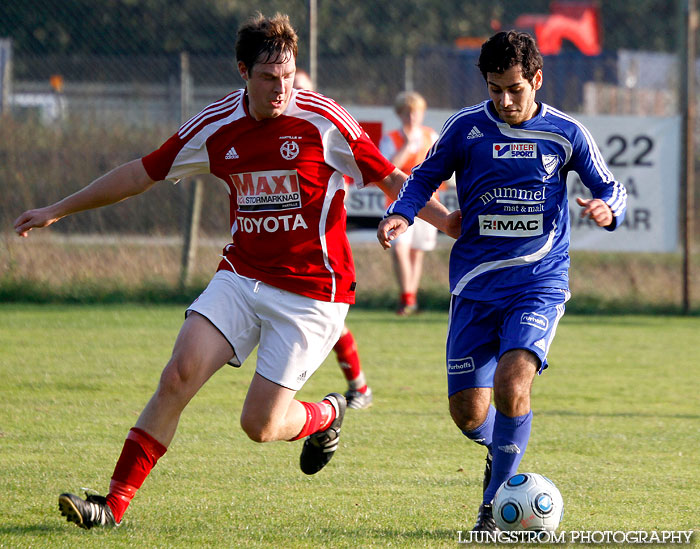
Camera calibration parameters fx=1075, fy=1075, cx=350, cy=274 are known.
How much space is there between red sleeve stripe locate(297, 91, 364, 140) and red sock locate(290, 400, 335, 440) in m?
1.17

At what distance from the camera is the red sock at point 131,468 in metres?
3.99

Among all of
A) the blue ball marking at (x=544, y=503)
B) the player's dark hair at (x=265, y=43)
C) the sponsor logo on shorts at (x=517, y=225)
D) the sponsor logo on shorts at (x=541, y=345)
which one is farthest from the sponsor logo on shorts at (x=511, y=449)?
the player's dark hair at (x=265, y=43)

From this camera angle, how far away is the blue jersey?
4281 millimetres

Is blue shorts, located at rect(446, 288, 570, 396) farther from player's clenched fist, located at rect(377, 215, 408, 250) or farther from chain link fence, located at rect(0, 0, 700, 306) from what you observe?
chain link fence, located at rect(0, 0, 700, 306)

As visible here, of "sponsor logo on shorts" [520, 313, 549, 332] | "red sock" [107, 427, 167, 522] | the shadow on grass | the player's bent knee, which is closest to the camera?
"red sock" [107, 427, 167, 522]

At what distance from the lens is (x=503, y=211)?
14.1ft

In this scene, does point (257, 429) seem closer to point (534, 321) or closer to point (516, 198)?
point (534, 321)

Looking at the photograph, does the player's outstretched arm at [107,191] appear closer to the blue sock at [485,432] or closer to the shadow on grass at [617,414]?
the blue sock at [485,432]

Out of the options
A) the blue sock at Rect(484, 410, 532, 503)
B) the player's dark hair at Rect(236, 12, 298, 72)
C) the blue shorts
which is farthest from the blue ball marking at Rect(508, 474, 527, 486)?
the player's dark hair at Rect(236, 12, 298, 72)

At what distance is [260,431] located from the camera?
169 inches

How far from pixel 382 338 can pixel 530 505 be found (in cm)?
553

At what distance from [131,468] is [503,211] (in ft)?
5.77

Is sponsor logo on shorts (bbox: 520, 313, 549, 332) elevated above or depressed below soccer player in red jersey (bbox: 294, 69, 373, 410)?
above

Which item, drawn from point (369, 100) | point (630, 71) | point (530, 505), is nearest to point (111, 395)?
point (530, 505)
